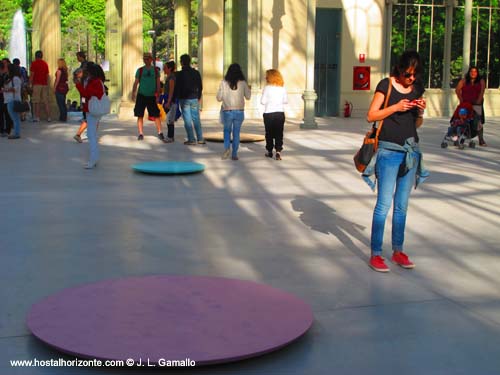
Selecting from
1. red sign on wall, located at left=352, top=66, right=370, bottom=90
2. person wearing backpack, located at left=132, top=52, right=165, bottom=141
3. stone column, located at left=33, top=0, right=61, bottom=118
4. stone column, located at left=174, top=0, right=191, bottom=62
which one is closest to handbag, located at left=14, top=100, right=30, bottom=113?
person wearing backpack, located at left=132, top=52, right=165, bottom=141

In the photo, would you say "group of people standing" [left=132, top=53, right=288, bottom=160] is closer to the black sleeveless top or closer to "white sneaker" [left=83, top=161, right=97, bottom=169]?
"white sneaker" [left=83, top=161, right=97, bottom=169]

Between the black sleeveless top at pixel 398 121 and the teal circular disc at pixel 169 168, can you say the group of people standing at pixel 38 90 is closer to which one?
the teal circular disc at pixel 169 168

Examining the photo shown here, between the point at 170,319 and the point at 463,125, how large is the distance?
41.2 feet

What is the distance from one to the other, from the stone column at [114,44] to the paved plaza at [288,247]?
17107 mm

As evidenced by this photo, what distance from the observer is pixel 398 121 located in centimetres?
643

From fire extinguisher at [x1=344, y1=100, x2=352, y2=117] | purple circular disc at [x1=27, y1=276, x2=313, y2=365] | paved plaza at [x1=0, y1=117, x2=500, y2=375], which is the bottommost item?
paved plaza at [x1=0, y1=117, x2=500, y2=375]

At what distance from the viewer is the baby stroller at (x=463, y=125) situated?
15852 mm

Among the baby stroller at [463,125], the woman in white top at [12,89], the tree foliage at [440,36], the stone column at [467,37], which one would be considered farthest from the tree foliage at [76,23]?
the baby stroller at [463,125]

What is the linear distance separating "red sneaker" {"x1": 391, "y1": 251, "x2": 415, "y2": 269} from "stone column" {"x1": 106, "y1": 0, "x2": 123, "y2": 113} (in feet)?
79.5

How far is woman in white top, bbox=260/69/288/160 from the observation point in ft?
44.6

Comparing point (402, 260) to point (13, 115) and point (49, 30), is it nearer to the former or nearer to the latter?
point (13, 115)

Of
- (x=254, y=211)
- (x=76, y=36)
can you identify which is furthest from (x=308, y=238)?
(x=76, y=36)

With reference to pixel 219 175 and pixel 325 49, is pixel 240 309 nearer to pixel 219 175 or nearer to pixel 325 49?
pixel 219 175

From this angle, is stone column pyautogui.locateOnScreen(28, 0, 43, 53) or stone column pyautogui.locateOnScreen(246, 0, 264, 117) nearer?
stone column pyautogui.locateOnScreen(28, 0, 43, 53)
